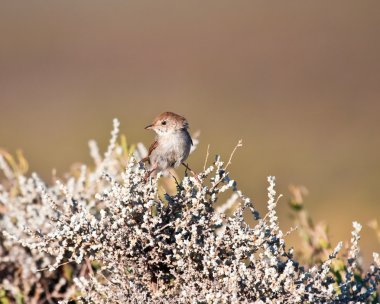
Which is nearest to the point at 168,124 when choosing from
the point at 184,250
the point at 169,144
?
the point at 169,144

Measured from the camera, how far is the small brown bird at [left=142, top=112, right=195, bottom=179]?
4.80 m

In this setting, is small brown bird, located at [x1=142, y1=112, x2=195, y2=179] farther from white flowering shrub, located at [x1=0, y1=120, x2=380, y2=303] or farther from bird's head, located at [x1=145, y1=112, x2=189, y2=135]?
white flowering shrub, located at [x1=0, y1=120, x2=380, y2=303]

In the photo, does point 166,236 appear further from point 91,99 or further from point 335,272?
point 91,99

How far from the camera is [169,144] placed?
15.9 feet

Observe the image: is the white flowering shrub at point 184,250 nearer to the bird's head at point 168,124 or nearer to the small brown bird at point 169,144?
the small brown bird at point 169,144

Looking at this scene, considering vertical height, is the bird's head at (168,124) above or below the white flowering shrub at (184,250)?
above

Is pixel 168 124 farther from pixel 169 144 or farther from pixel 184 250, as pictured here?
pixel 184 250

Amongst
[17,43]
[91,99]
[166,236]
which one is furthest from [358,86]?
[166,236]

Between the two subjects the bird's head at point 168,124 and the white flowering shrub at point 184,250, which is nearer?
the white flowering shrub at point 184,250

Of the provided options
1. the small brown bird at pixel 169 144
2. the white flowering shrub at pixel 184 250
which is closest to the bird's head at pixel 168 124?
the small brown bird at pixel 169 144

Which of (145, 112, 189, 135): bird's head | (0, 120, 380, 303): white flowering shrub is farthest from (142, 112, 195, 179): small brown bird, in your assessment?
(0, 120, 380, 303): white flowering shrub

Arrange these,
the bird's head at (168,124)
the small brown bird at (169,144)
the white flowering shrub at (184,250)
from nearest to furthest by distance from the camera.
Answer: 1. the white flowering shrub at (184,250)
2. the small brown bird at (169,144)
3. the bird's head at (168,124)

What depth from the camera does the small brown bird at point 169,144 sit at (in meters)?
4.80

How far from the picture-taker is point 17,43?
35875 mm
